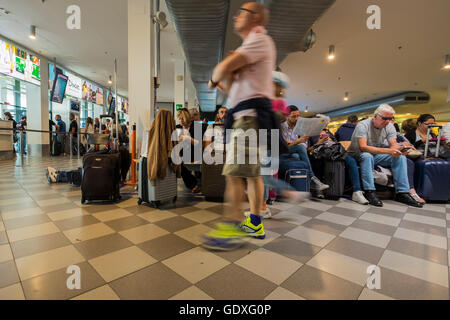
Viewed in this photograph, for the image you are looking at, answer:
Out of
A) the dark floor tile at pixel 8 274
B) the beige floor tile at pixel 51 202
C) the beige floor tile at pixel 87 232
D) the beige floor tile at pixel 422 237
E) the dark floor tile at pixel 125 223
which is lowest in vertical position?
the beige floor tile at pixel 422 237

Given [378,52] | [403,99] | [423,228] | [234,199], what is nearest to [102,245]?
[234,199]

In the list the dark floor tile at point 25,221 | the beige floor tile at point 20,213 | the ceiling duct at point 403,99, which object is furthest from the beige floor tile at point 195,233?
the ceiling duct at point 403,99

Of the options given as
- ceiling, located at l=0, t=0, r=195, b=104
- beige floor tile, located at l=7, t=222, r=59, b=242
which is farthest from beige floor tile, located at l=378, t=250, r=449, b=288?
ceiling, located at l=0, t=0, r=195, b=104

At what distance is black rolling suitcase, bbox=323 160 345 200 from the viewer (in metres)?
2.90

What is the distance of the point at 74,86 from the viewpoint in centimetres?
1058

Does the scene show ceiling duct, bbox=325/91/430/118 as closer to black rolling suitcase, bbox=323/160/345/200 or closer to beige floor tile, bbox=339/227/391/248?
black rolling suitcase, bbox=323/160/345/200

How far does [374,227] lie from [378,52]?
278 inches

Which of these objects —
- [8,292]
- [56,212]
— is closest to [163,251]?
[8,292]

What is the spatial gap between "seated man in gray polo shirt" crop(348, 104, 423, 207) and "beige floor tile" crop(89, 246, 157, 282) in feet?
8.91

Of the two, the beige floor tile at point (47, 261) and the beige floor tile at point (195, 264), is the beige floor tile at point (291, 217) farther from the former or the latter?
the beige floor tile at point (47, 261)

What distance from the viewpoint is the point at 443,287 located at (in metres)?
1.08

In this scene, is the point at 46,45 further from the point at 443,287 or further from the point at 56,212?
the point at 443,287

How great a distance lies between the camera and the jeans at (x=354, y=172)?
2869 mm

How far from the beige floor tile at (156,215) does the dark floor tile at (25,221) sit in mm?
809
